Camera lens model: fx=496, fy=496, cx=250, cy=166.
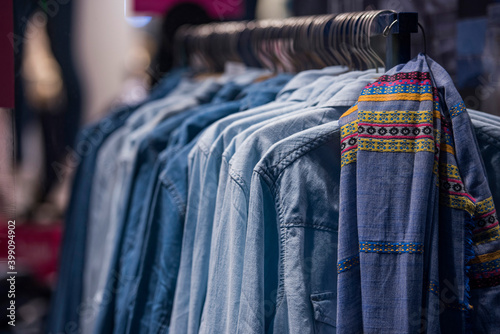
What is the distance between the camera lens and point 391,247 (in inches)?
25.9

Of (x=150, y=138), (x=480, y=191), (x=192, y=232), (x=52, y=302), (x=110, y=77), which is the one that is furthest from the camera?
(x=110, y=77)

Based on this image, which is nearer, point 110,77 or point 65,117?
point 65,117

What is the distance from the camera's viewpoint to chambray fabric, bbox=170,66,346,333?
84 cm

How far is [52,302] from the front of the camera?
4.50 feet

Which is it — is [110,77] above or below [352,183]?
above

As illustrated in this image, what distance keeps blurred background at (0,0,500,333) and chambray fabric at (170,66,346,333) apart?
40 centimetres

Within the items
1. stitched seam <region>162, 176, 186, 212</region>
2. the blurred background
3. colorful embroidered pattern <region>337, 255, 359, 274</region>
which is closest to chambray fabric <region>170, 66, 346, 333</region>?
stitched seam <region>162, 176, 186, 212</region>

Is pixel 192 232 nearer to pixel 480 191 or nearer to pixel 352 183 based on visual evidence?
pixel 352 183

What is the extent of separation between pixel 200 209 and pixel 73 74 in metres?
0.72

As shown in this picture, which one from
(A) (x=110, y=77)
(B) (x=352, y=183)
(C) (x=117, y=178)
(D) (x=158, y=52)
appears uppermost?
(D) (x=158, y=52)

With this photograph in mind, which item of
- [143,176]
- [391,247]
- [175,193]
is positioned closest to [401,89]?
[391,247]

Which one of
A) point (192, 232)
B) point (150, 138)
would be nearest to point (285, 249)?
point (192, 232)

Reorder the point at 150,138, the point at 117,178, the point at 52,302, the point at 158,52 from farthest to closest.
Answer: the point at 158,52 → the point at 52,302 → the point at 117,178 → the point at 150,138

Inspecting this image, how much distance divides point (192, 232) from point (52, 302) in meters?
0.71
